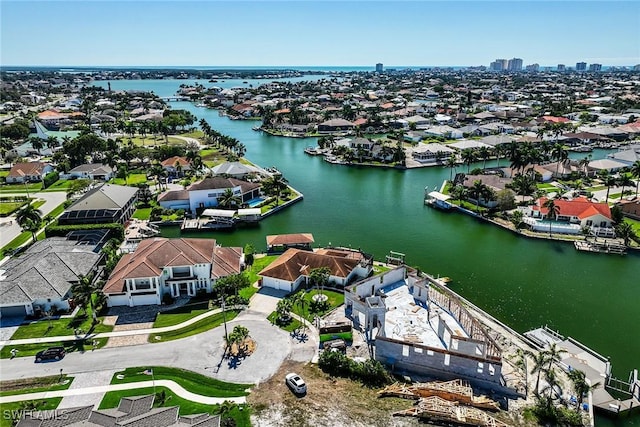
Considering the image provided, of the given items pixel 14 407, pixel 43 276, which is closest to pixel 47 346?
pixel 14 407

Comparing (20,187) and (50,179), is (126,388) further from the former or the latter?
(20,187)

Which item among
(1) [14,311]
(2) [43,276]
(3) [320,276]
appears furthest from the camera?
(3) [320,276]

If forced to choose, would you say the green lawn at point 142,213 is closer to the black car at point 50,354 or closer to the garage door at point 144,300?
the garage door at point 144,300

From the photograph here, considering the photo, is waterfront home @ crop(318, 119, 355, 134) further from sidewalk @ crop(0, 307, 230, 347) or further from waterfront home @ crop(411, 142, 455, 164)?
sidewalk @ crop(0, 307, 230, 347)

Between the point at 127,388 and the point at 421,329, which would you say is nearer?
the point at 127,388

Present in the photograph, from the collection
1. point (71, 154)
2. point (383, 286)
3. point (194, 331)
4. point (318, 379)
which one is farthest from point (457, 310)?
point (71, 154)

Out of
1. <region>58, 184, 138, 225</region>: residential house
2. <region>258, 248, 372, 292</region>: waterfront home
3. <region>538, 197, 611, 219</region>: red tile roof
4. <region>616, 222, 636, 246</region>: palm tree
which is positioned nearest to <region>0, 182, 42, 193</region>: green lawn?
<region>58, 184, 138, 225</region>: residential house
